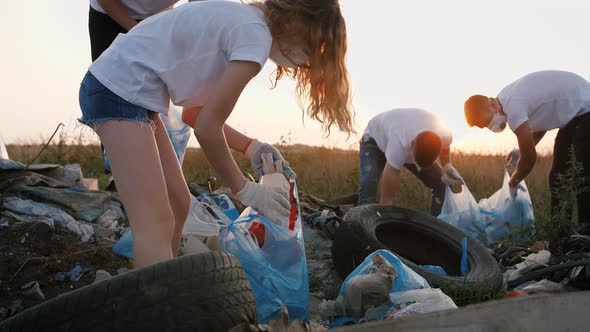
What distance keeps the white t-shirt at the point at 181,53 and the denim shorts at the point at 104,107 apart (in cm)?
3

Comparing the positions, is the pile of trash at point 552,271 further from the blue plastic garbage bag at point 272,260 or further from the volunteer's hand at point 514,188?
the volunteer's hand at point 514,188

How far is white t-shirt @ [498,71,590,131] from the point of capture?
549 centimetres

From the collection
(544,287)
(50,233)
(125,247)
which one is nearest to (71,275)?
(125,247)

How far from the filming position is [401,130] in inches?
229

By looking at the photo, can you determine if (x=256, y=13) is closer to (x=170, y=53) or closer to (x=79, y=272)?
(x=170, y=53)

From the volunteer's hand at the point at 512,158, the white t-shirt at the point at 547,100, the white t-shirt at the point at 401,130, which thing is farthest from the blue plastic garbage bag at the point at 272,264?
the volunteer's hand at the point at 512,158

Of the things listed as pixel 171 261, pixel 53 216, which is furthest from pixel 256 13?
pixel 53 216

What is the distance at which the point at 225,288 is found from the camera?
2.33 meters

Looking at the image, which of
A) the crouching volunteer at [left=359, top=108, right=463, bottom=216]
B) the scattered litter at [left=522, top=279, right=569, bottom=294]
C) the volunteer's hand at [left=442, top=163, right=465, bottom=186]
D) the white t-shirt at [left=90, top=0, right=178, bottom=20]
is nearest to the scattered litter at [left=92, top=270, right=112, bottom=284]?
the white t-shirt at [left=90, top=0, right=178, bottom=20]

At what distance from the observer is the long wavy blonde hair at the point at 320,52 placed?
2762mm

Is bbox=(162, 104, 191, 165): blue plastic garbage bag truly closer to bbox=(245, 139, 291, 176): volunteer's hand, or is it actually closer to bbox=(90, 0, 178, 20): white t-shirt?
bbox=(90, 0, 178, 20): white t-shirt

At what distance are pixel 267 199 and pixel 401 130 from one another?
3035 millimetres

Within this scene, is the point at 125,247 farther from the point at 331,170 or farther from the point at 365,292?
the point at 331,170

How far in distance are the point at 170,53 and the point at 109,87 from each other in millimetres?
269
